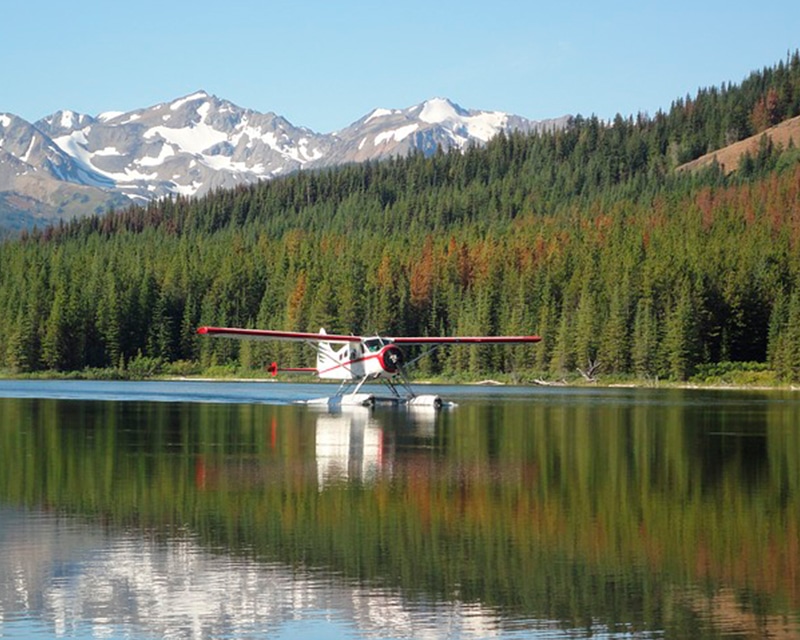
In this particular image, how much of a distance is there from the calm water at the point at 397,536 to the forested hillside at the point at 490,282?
57353 millimetres

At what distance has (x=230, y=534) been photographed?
1742cm

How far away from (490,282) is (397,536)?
87666 mm

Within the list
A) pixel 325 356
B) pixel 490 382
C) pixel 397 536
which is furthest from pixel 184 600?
pixel 490 382

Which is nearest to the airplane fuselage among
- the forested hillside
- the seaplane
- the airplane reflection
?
the seaplane

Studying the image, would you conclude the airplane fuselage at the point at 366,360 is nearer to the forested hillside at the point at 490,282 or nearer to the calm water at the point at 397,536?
the calm water at the point at 397,536

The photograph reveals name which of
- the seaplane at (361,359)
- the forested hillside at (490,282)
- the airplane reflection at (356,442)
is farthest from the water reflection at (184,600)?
the forested hillside at (490,282)

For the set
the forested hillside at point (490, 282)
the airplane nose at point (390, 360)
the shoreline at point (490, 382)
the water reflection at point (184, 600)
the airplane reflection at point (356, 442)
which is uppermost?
the forested hillside at point (490, 282)

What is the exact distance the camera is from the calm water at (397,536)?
1311 centimetres

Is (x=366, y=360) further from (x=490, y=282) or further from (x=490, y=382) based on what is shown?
(x=490, y=282)

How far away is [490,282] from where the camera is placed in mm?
104438

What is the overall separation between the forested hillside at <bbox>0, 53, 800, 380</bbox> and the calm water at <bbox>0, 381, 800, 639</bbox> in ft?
188

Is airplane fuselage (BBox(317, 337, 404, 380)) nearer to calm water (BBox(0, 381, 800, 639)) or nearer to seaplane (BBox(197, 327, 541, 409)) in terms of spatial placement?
seaplane (BBox(197, 327, 541, 409))

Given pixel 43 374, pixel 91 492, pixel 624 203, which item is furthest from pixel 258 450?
pixel 624 203

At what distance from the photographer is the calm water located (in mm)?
13109
